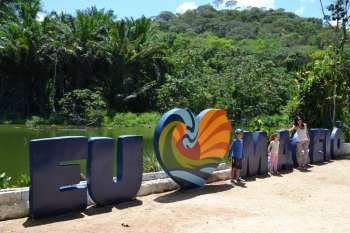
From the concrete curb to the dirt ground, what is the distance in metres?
0.18

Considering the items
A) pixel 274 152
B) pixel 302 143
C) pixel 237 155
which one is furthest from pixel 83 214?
pixel 302 143

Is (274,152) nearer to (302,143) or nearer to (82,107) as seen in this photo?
(302,143)

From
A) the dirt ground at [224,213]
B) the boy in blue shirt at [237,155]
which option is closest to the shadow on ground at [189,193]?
the dirt ground at [224,213]

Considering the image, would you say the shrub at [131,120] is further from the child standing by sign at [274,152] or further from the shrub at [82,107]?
the child standing by sign at [274,152]

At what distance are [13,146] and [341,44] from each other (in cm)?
1459

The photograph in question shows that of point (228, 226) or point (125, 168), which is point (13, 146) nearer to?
point (125, 168)

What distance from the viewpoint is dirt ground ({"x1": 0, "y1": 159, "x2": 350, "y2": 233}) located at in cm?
738

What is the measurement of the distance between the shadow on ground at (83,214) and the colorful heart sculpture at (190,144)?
114 cm

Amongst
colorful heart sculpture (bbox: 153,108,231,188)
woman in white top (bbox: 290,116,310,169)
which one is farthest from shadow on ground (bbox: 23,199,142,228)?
woman in white top (bbox: 290,116,310,169)

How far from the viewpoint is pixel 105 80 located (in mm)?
44188

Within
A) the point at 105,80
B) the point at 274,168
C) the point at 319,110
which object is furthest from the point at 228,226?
the point at 105,80

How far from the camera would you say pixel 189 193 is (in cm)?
1006

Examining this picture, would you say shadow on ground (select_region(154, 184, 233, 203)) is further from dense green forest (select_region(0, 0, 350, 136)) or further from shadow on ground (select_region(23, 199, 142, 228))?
dense green forest (select_region(0, 0, 350, 136))

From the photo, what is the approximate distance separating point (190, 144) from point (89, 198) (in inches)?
101
